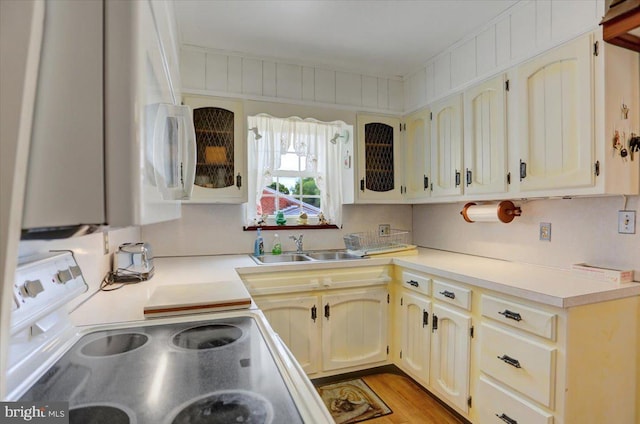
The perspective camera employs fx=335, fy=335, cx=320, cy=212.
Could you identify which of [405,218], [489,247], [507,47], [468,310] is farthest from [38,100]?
[405,218]

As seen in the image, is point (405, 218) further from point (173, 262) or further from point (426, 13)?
point (173, 262)

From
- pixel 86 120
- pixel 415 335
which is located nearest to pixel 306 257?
pixel 415 335

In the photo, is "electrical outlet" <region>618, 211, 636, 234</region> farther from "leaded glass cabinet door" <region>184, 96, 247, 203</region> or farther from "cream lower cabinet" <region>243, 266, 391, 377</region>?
"leaded glass cabinet door" <region>184, 96, 247, 203</region>

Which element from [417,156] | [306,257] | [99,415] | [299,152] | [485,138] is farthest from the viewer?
[299,152]

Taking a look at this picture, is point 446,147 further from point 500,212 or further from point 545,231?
point 545,231

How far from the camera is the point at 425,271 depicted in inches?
82.8

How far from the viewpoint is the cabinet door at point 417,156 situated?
2.61 metres

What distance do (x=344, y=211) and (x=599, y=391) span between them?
6.52ft

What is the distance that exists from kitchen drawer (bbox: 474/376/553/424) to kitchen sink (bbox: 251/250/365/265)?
1118 mm

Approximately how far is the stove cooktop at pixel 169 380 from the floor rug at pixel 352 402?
131 centimetres

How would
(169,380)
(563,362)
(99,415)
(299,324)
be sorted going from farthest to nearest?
(299,324) → (563,362) → (169,380) → (99,415)

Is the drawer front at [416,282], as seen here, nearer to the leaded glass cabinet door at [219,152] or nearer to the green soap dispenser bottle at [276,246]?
the green soap dispenser bottle at [276,246]

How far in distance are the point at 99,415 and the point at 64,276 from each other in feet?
1.68

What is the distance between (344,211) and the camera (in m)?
2.98
